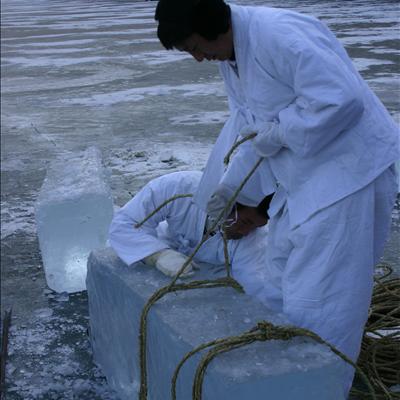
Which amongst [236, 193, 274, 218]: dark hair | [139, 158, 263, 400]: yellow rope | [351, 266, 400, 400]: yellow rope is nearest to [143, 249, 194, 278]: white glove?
[139, 158, 263, 400]: yellow rope

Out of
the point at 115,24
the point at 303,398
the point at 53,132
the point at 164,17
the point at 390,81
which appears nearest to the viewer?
the point at 303,398

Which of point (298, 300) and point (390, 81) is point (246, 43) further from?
point (390, 81)

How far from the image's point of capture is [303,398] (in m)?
1.94

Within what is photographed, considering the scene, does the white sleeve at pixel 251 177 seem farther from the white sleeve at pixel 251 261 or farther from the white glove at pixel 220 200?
the white sleeve at pixel 251 261

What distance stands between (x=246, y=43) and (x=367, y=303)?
956 mm

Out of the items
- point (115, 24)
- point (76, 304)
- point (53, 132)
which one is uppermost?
point (76, 304)

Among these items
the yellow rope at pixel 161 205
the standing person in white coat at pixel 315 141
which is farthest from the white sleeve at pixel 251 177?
the yellow rope at pixel 161 205

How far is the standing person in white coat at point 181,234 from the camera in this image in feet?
9.12

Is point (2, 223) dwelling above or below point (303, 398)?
below

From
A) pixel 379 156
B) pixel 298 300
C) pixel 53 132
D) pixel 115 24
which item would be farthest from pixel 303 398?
pixel 115 24

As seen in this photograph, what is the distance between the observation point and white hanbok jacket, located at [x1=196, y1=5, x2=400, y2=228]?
216cm

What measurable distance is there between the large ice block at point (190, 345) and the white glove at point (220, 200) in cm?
25

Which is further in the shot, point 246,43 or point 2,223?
point 2,223

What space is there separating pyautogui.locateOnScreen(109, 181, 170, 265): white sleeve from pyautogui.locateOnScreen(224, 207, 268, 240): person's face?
0.28 metres
